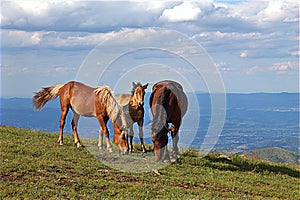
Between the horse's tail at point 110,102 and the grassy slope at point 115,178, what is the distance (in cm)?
169

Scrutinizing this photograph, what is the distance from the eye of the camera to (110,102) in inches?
628

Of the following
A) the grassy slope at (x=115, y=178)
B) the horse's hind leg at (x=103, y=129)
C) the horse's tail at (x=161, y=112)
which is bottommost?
the grassy slope at (x=115, y=178)

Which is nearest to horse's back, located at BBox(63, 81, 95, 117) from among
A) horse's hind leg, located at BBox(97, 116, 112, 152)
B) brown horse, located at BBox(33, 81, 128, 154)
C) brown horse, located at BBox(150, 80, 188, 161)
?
brown horse, located at BBox(33, 81, 128, 154)

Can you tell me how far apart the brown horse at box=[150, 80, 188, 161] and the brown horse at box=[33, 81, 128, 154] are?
1.44 m

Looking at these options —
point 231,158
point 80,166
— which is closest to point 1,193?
point 80,166

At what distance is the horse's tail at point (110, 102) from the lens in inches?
628

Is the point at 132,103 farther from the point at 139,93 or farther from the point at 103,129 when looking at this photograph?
the point at 103,129

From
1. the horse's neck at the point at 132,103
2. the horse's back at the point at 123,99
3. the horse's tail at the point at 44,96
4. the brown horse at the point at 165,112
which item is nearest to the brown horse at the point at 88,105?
the horse's tail at the point at 44,96

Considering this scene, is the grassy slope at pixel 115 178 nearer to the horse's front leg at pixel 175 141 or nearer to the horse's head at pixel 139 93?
the horse's front leg at pixel 175 141

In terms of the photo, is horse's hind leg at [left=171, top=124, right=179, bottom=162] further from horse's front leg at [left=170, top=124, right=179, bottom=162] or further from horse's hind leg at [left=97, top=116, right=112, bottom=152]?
horse's hind leg at [left=97, top=116, right=112, bottom=152]

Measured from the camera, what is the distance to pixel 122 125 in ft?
51.6

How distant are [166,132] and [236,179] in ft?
9.09

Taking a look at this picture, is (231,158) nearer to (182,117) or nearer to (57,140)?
(182,117)

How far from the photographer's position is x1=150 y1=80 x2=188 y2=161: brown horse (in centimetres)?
1425
